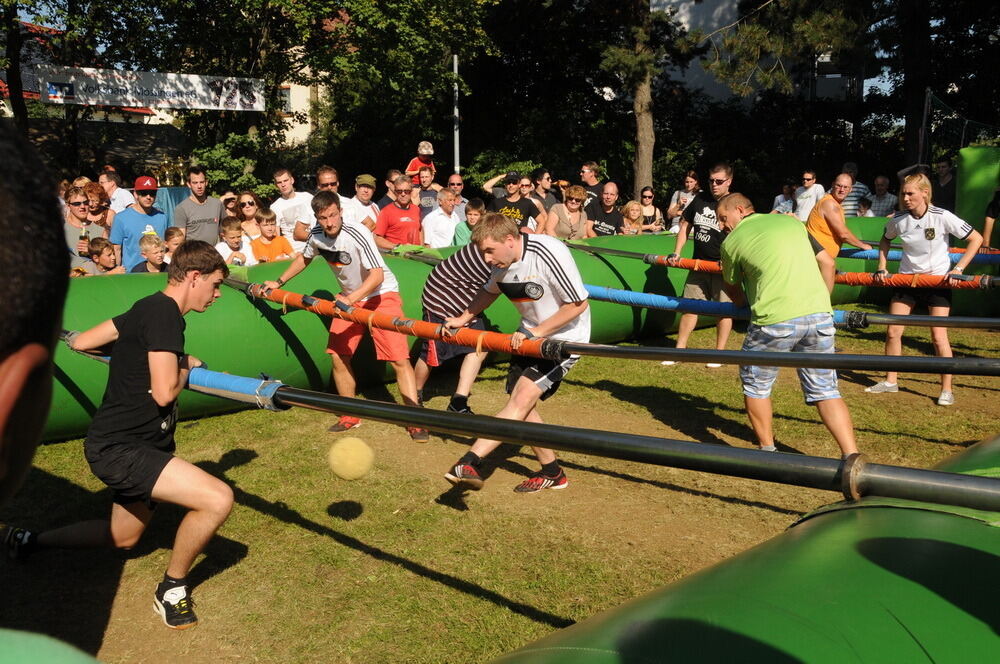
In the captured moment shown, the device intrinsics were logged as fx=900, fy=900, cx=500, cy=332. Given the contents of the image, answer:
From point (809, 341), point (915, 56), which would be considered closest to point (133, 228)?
point (809, 341)

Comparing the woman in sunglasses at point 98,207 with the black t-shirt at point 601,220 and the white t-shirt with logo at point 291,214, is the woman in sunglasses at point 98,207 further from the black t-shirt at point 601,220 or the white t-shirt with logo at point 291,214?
the black t-shirt at point 601,220

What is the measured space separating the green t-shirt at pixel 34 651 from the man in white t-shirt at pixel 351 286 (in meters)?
5.59

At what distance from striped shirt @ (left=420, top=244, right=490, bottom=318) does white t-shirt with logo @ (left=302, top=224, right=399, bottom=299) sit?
58cm

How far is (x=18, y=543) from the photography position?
469cm

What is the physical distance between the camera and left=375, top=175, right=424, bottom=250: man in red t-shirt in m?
9.48

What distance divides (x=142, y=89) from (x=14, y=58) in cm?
391

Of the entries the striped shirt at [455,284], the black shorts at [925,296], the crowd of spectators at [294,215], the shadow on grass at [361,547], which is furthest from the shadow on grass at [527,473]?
the black shorts at [925,296]

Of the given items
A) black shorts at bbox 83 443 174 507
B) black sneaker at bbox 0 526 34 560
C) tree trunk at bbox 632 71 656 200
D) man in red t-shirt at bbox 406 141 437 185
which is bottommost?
black sneaker at bbox 0 526 34 560

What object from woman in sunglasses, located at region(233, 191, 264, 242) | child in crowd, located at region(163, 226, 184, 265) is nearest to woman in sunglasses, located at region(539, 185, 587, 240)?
woman in sunglasses, located at region(233, 191, 264, 242)

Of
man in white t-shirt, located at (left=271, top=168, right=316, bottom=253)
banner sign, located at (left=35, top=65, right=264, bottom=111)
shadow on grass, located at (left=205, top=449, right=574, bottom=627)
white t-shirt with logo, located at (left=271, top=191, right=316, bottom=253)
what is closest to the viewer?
shadow on grass, located at (left=205, top=449, right=574, bottom=627)

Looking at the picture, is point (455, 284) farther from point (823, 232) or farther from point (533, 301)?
point (823, 232)

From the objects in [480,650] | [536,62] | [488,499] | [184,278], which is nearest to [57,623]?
[184,278]

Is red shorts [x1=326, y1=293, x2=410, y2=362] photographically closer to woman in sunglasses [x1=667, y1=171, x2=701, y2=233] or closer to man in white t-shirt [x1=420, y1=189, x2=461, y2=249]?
man in white t-shirt [x1=420, y1=189, x2=461, y2=249]

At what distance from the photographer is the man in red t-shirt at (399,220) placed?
9477 mm
